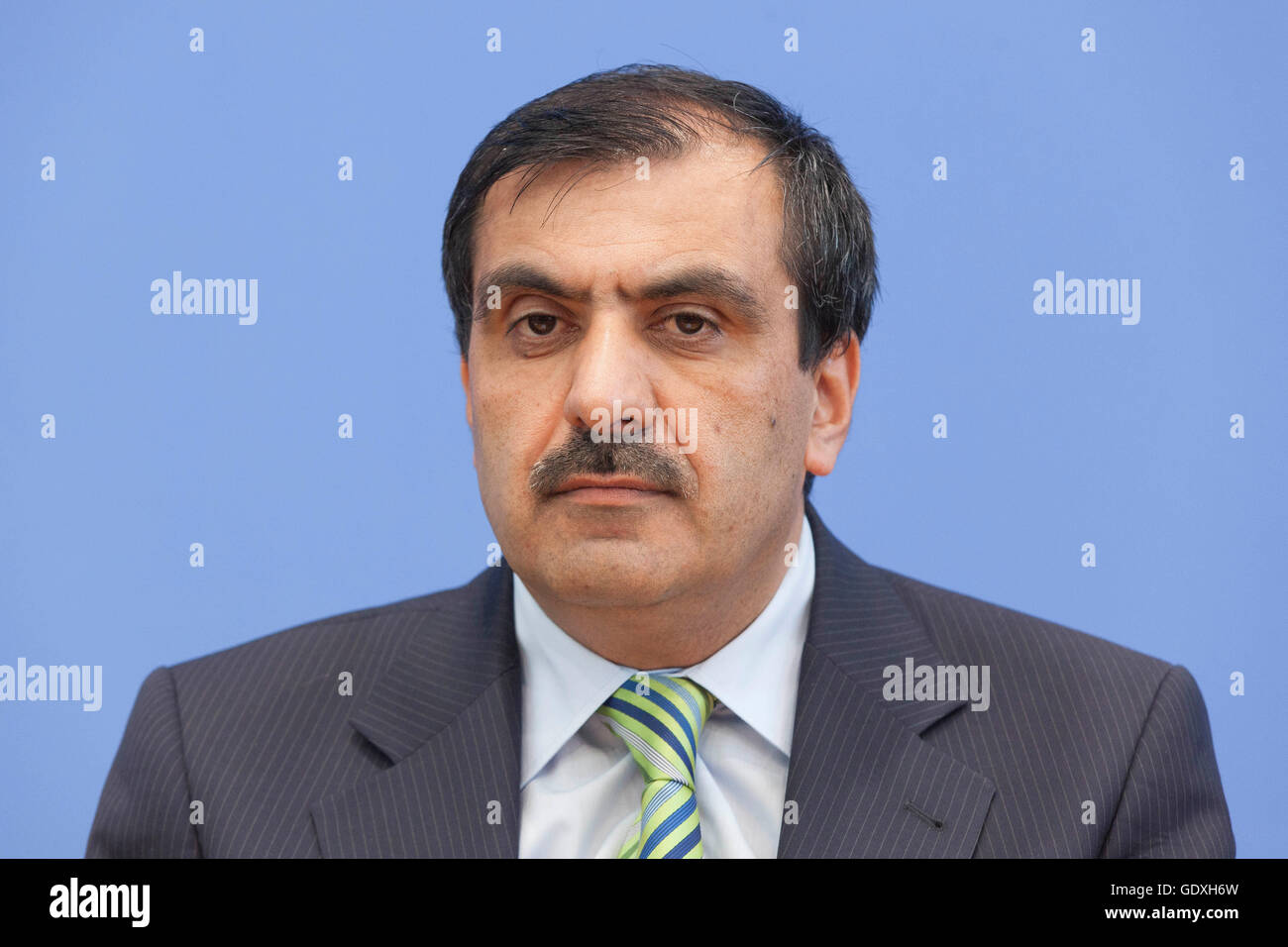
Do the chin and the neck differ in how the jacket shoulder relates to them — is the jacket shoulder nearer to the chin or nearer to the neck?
the neck

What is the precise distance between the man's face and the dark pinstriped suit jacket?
0.32m

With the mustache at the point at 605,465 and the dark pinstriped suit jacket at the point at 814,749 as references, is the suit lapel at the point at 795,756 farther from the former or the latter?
the mustache at the point at 605,465

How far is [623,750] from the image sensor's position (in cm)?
265

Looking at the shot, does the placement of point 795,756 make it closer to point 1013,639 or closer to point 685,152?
point 1013,639

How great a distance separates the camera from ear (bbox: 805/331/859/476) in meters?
2.86

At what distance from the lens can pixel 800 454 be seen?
2.73 metres

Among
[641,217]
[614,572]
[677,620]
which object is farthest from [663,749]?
[641,217]

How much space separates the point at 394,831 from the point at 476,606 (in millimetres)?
522

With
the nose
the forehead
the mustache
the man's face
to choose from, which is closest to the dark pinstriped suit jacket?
the man's face

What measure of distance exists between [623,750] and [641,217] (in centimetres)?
99

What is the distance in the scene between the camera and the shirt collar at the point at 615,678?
264 centimetres
